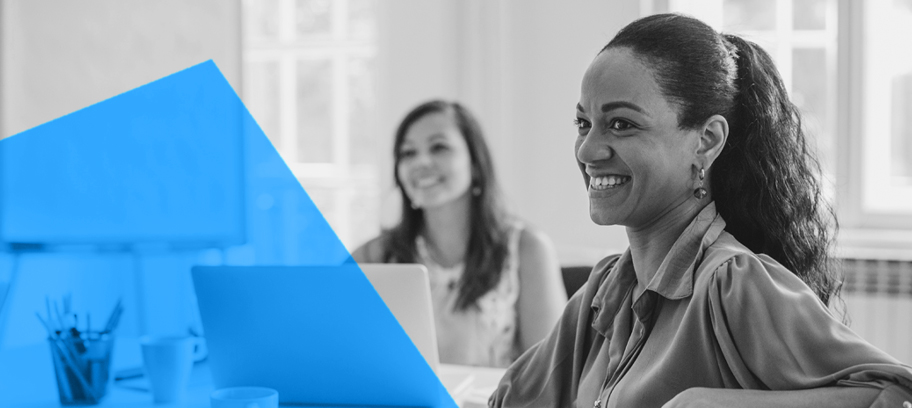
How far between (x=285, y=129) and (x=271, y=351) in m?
3.12

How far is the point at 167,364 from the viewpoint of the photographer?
1.24 metres

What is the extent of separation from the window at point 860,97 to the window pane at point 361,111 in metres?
1.67

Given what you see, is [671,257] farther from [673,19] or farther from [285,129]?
[285,129]

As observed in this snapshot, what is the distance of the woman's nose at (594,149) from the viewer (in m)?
0.96

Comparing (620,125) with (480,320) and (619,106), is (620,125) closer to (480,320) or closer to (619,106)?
(619,106)

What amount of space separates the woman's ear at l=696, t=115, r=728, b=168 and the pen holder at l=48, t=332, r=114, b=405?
918mm

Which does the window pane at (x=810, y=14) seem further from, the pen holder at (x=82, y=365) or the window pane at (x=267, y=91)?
the pen holder at (x=82, y=365)

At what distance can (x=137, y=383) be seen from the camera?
4.49 feet

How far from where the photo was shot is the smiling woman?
205cm

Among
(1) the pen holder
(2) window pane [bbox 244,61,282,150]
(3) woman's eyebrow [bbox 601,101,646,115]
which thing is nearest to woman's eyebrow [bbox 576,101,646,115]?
(3) woman's eyebrow [bbox 601,101,646,115]

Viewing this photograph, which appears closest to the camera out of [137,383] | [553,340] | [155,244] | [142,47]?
[553,340]

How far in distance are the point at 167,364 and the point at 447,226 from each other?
1082 millimetres

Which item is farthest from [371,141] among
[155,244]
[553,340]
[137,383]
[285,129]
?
[553,340]
